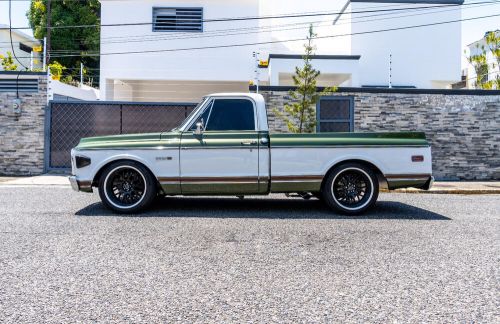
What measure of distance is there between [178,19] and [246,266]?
59.8 feet

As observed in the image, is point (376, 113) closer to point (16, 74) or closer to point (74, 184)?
point (74, 184)

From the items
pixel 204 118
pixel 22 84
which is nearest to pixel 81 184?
pixel 204 118

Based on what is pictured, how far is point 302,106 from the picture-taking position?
13203 mm

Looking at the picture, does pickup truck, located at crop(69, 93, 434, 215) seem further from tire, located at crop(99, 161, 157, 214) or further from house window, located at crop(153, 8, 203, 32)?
house window, located at crop(153, 8, 203, 32)

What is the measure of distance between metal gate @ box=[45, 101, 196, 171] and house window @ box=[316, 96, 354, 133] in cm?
378

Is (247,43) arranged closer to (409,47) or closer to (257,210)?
(409,47)

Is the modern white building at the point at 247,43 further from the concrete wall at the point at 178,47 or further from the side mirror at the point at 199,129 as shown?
the side mirror at the point at 199,129

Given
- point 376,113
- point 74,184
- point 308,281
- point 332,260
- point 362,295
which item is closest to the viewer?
point 362,295

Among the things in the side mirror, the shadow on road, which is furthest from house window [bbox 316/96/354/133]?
the side mirror

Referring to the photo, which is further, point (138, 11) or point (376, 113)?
point (138, 11)

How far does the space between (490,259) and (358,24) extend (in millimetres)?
18385

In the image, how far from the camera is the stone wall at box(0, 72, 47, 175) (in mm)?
14164

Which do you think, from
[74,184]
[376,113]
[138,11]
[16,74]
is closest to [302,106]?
[376,113]

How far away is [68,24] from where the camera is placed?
36.7 meters
